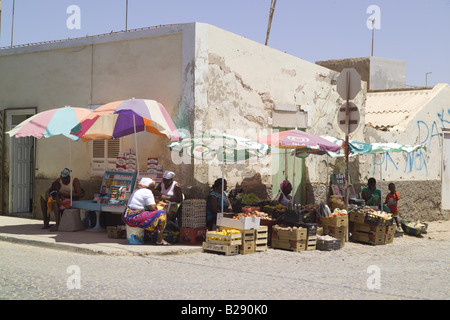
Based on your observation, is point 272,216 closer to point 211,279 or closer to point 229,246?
point 229,246

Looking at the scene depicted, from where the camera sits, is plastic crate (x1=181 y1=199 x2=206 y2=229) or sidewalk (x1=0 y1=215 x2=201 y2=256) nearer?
sidewalk (x1=0 y1=215 x2=201 y2=256)

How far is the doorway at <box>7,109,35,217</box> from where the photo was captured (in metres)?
14.8

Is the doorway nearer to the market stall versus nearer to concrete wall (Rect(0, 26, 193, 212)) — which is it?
concrete wall (Rect(0, 26, 193, 212))

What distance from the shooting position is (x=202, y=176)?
1188 centimetres

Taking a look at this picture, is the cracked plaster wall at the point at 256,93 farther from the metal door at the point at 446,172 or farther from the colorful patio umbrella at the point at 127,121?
the metal door at the point at 446,172

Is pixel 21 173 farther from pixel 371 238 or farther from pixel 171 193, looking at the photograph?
pixel 371 238

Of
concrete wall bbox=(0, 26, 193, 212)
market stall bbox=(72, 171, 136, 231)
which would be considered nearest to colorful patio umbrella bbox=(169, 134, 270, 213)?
concrete wall bbox=(0, 26, 193, 212)

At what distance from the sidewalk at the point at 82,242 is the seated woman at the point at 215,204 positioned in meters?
0.82

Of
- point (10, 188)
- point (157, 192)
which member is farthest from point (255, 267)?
point (10, 188)

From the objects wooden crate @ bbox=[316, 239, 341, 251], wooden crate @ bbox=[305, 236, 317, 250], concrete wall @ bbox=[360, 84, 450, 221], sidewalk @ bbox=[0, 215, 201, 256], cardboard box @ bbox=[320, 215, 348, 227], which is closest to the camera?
sidewalk @ bbox=[0, 215, 201, 256]

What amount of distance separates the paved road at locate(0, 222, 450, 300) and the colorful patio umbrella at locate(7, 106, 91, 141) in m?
2.21

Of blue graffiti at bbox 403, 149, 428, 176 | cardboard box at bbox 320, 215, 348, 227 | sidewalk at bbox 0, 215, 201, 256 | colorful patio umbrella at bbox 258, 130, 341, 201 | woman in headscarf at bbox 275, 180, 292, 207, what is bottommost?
sidewalk at bbox 0, 215, 201, 256

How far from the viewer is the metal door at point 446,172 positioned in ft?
60.5

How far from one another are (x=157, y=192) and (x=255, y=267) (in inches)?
126
